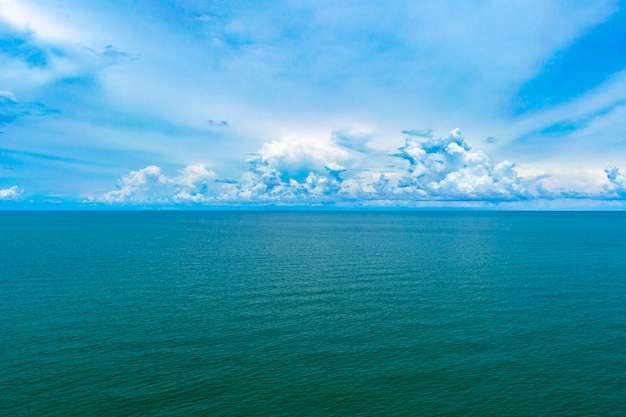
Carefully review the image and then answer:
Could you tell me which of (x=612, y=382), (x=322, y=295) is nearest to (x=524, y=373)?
(x=612, y=382)

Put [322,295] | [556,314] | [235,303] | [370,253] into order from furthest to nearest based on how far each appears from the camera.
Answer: [370,253], [322,295], [235,303], [556,314]

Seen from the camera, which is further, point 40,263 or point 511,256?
point 511,256

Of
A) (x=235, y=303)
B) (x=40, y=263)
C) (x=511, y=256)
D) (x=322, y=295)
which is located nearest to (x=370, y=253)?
(x=511, y=256)

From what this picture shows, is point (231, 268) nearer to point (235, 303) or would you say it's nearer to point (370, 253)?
point (235, 303)

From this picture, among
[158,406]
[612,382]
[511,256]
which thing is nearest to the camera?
[158,406]

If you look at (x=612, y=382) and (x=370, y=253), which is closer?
(x=612, y=382)

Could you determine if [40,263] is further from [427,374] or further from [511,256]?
[511,256]
